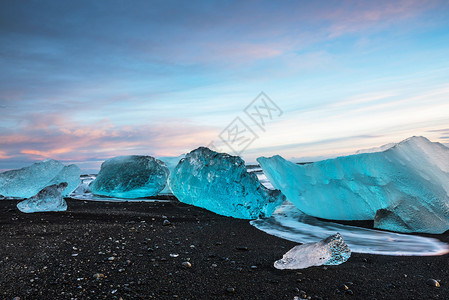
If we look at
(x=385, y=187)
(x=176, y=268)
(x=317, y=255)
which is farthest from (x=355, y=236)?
(x=176, y=268)

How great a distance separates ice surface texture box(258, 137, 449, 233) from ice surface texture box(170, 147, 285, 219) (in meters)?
0.60

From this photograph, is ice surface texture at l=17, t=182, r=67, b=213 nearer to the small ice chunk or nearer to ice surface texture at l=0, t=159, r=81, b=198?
ice surface texture at l=0, t=159, r=81, b=198

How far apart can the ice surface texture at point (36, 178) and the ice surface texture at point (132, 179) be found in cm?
65

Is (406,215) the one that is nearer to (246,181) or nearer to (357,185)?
(357,185)

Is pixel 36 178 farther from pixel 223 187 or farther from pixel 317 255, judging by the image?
pixel 317 255

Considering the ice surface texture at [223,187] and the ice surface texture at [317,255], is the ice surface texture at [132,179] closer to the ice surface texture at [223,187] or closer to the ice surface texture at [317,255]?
the ice surface texture at [223,187]

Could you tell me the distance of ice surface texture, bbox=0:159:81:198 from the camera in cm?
691

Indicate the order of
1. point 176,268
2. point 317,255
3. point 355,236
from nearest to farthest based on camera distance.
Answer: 1. point 176,268
2. point 317,255
3. point 355,236

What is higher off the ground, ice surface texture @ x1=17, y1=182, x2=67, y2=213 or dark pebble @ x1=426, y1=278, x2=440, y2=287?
ice surface texture @ x1=17, y1=182, x2=67, y2=213

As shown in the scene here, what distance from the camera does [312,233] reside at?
4.11 meters

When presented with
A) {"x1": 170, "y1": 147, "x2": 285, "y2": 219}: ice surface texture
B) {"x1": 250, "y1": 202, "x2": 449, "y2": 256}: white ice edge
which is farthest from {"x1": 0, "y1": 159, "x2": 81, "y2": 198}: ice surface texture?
{"x1": 250, "y1": 202, "x2": 449, "y2": 256}: white ice edge

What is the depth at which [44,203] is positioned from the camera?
185 inches

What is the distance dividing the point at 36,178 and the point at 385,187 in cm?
749

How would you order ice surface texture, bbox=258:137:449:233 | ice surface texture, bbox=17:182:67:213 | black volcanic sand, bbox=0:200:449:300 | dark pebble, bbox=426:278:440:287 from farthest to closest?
ice surface texture, bbox=17:182:67:213 → ice surface texture, bbox=258:137:449:233 → dark pebble, bbox=426:278:440:287 → black volcanic sand, bbox=0:200:449:300
